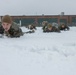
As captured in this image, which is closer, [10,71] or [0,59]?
[10,71]

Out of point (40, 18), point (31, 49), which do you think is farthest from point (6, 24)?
point (40, 18)

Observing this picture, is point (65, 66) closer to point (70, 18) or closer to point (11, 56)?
point (11, 56)

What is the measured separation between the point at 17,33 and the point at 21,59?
308 cm

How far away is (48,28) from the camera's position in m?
9.31

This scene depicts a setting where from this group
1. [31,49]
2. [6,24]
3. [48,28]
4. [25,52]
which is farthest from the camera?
[48,28]

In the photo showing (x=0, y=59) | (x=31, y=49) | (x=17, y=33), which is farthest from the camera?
(x=17, y=33)

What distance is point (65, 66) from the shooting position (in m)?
2.43

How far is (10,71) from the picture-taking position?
89.3 inches

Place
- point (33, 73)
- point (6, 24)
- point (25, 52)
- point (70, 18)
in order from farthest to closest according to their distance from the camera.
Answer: point (70, 18) → point (6, 24) → point (25, 52) → point (33, 73)

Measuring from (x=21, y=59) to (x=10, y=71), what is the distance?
0.43 m

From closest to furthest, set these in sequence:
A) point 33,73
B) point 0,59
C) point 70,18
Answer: point 33,73 < point 0,59 < point 70,18

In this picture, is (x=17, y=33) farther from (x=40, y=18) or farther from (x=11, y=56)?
(x=40, y=18)

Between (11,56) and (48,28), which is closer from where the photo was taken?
(11,56)

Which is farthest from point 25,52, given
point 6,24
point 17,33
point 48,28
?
point 48,28
